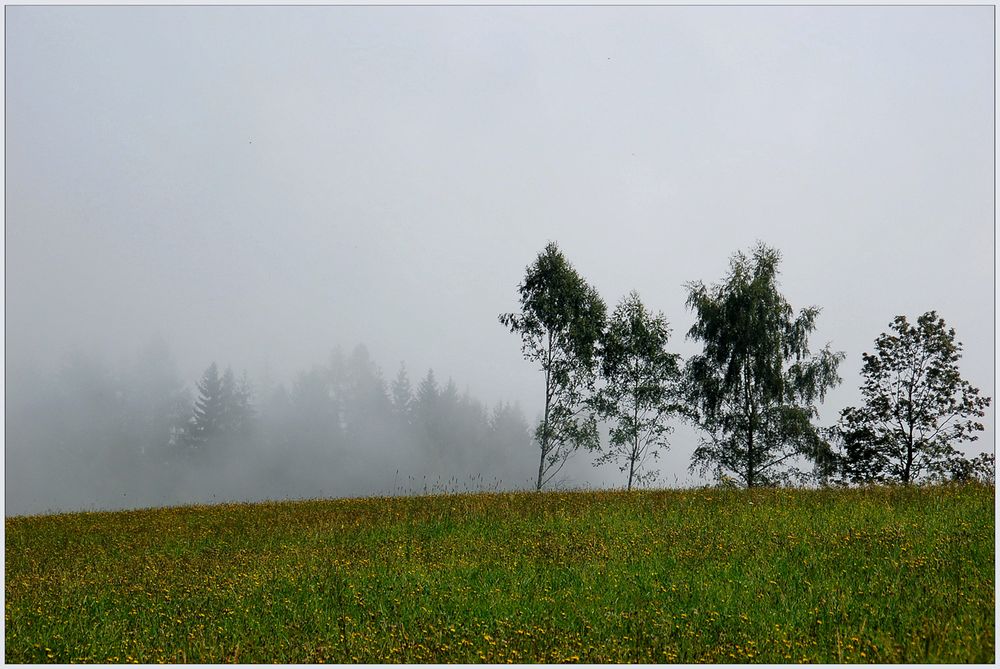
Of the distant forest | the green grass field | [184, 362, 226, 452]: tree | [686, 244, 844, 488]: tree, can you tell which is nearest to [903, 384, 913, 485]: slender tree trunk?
[686, 244, 844, 488]: tree

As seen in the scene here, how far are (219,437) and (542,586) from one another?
85607 millimetres

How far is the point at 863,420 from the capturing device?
92.0 ft

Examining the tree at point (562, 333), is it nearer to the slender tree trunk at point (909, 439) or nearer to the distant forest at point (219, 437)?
the slender tree trunk at point (909, 439)

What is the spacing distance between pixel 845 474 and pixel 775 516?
19109 mm

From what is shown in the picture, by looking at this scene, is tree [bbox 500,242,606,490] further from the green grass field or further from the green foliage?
the green foliage

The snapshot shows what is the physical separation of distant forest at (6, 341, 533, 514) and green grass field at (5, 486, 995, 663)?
206ft

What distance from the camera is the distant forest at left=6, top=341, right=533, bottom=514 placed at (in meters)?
83.1

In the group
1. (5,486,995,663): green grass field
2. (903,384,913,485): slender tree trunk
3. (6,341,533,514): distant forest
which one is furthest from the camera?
(6,341,533,514): distant forest

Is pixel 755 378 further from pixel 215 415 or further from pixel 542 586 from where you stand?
pixel 215 415

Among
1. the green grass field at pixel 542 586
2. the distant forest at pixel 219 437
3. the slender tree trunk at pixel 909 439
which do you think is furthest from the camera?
the distant forest at pixel 219 437

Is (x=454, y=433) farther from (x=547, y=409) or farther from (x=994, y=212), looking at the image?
(x=994, y=212)

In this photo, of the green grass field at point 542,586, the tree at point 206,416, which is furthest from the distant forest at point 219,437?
the green grass field at point 542,586

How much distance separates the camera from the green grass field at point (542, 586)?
658 cm

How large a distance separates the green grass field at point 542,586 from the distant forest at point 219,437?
206ft
